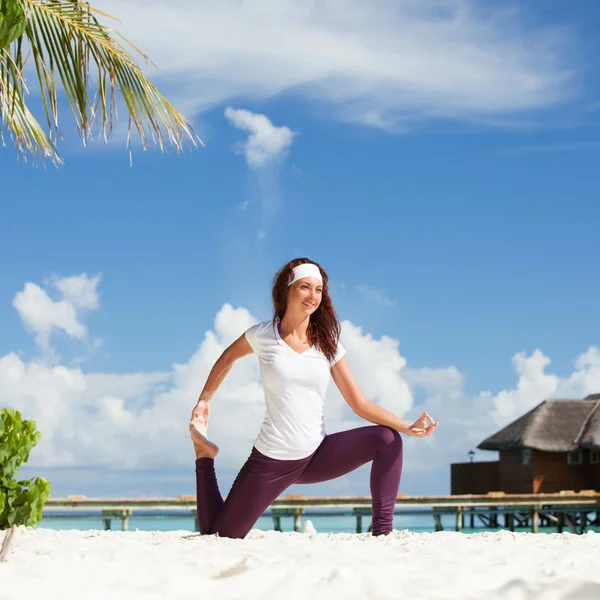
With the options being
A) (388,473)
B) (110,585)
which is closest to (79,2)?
(388,473)

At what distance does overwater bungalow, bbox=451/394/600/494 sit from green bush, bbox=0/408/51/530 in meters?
21.5

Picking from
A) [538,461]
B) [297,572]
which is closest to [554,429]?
[538,461]

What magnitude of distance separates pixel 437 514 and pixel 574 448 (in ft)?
25.8

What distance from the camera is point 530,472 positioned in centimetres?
2536

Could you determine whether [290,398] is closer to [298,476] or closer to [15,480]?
[298,476]

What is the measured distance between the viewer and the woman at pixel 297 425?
15.5ft

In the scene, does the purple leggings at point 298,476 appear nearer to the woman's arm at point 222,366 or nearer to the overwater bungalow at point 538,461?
the woman's arm at point 222,366

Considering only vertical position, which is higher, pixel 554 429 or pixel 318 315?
pixel 554 429

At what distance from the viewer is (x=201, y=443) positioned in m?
4.86

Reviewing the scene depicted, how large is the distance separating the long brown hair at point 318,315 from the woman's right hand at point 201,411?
0.65 m

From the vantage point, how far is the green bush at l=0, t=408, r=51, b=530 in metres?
5.46

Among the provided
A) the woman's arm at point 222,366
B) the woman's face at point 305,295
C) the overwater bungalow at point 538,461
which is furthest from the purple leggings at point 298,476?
the overwater bungalow at point 538,461

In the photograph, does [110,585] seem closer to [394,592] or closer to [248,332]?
[394,592]

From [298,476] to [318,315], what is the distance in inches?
38.4
